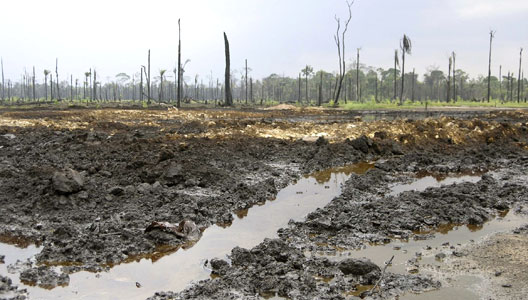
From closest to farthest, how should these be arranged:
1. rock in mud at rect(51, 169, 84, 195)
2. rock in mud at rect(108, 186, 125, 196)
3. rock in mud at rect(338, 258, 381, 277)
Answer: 1. rock in mud at rect(338, 258, 381, 277)
2. rock in mud at rect(51, 169, 84, 195)
3. rock in mud at rect(108, 186, 125, 196)

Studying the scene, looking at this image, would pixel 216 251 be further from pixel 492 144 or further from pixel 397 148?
pixel 492 144

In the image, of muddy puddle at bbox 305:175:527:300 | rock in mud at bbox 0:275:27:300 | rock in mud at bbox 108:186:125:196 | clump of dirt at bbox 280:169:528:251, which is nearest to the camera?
rock in mud at bbox 0:275:27:300

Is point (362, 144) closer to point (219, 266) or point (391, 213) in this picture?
Result: point (391, 213)

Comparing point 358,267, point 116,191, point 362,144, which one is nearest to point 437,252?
point 358,267

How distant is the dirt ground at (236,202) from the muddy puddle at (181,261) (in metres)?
0.17

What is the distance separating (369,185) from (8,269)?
6.32 m

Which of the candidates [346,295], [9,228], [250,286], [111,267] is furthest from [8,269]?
[346,295]

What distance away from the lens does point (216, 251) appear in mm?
5578

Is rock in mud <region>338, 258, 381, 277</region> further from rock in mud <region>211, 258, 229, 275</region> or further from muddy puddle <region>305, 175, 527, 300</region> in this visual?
rock in mud <region>211, 258, 229, 275</region>

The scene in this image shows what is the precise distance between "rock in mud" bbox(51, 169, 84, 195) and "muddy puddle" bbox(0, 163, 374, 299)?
4.71 ft

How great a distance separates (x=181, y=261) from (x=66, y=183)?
2832mm

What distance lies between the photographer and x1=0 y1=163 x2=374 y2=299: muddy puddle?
4434 millimetres

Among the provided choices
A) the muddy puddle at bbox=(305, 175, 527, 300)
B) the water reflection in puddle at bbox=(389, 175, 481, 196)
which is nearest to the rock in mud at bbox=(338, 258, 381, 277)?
the muddy puddle at bbox=(305, 175, 527, 300)

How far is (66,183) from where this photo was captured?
702 cm
